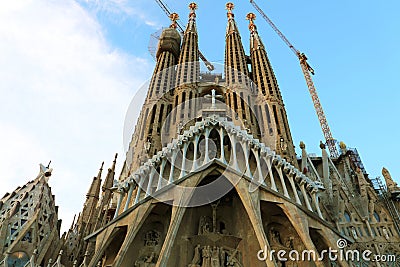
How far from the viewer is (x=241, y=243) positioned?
16.1m

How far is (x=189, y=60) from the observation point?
28797 millimetres

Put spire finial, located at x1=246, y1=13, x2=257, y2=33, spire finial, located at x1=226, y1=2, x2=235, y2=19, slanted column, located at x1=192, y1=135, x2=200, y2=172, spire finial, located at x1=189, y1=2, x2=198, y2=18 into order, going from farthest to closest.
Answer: spire finial, located at x1=189, y1=2, x2=198, y2=18
spire finial, located at x1=226, y1=2, x2=235, y2=19
spire finial, located at x1=246, y1=13, x2=257, y2=33
slanted column, located at x1=192, y1=135, x2=200, y2=172

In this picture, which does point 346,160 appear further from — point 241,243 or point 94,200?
point 94,200

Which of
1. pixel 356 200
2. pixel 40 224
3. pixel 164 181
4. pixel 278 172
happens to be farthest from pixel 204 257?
pixel 356 200

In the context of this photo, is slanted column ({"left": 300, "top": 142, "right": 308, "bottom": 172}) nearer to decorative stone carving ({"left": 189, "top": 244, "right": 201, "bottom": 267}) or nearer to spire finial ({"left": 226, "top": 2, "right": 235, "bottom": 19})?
decorative stone carving ({"left": 189, "top": 244, "right": 201, "bottom": 267})

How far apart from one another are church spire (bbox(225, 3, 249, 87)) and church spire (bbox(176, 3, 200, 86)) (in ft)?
8.97

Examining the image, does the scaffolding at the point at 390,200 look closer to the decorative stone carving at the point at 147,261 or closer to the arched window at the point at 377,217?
the arched window at the point at 377,217

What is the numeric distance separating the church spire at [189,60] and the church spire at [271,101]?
5068 millimetres

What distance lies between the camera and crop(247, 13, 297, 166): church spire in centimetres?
2076

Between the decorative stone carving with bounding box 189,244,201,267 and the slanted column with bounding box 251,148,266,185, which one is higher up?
the slanted column with bounding box 251,148,266,185

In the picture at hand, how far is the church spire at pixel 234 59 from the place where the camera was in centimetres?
2664

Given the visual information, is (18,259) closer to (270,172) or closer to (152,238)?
(152,238)

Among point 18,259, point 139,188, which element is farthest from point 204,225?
point 18,259

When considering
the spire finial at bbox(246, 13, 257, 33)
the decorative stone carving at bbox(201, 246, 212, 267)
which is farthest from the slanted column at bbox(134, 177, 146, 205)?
the spire finial at bbox(246, 13, 257, 33)
